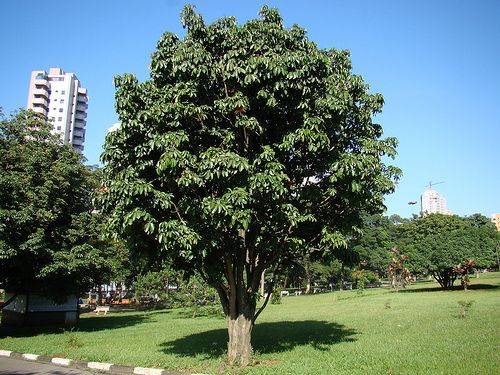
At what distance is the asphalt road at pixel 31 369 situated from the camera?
10047mm

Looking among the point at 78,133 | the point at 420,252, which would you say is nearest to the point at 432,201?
the point at 78,133

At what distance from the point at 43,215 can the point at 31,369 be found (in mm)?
7776

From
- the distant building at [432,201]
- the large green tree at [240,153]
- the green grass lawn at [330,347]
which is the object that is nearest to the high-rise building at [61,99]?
→ the green grass lawn at [330,347]

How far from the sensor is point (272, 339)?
14070 mm

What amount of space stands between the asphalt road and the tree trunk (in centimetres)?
347

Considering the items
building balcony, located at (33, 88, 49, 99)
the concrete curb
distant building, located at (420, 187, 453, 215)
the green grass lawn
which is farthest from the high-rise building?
distant building, located at (420, 187, 453, 215)

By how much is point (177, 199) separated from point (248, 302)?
3.22 metres

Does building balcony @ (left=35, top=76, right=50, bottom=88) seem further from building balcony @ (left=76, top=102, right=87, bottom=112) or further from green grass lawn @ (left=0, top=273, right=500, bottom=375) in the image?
green grass lawn @ (left=0, top=273, right=500, bottom=375)

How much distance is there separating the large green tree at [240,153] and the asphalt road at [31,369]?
3465 millimetres

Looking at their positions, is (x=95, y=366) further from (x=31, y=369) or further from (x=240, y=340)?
(x=240, y=340)

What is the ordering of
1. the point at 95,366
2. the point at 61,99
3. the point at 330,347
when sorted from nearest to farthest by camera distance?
the point at 95,366, the point at 330,347, the point at 61,99

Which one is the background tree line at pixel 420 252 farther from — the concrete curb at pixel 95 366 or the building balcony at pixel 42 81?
the building balcony at pixel 42 81

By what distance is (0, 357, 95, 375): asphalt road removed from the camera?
10.0 meters

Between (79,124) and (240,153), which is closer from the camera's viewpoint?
(240,153)
